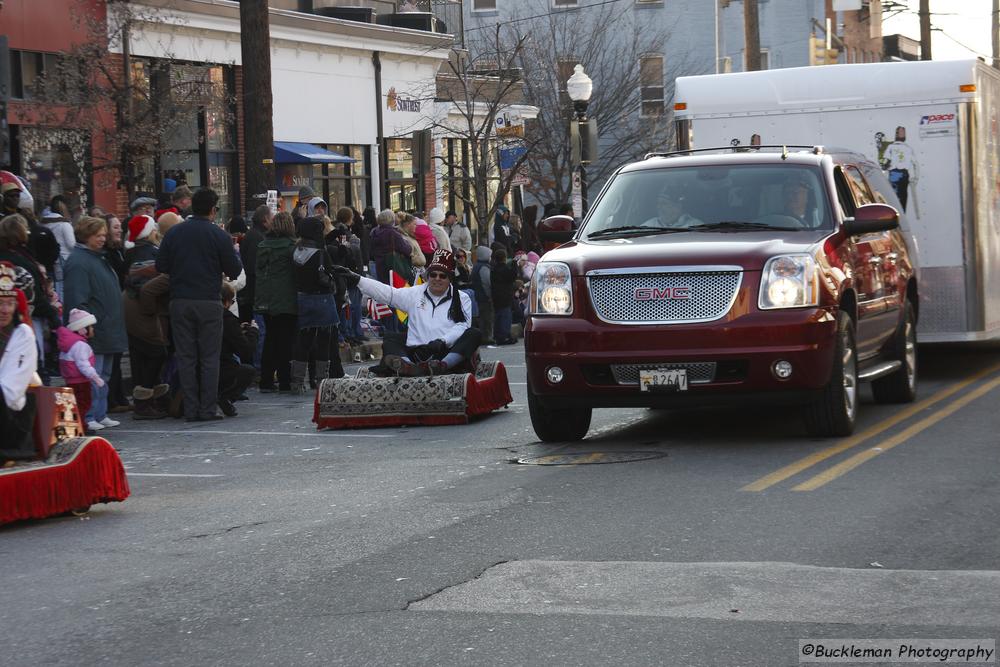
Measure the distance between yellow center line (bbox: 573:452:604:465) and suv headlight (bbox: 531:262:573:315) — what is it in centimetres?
97

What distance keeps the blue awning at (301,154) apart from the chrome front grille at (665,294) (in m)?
21.1

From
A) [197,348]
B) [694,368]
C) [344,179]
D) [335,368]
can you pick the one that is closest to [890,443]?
[694,368]

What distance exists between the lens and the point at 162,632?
656cm

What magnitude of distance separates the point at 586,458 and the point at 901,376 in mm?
3738

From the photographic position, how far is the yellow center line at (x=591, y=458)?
10.8 m

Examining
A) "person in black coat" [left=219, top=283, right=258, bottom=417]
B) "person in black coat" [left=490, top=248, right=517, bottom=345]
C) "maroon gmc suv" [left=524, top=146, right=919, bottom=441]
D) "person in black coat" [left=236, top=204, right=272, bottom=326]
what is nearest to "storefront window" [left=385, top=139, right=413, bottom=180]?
"person in black coat" [left=490, top=248, right=517, bottom=345]

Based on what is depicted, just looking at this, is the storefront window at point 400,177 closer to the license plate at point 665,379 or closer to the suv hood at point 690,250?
the suv hood at point 690,250

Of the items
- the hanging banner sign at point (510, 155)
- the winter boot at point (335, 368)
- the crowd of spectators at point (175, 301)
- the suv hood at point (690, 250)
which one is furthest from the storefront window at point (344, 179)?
the suv hood at point (690, 250)

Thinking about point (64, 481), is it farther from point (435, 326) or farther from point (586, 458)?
point (435, 326)

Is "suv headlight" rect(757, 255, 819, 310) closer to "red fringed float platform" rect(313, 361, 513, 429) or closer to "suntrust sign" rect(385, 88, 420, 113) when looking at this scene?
"red fringed float platform" rect(313, 361, 513, 429)

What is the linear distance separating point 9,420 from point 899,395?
288 inches

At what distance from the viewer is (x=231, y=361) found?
15.7m

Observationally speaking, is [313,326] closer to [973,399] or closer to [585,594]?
[973,399]

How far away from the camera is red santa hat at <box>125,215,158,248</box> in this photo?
16172 mm
